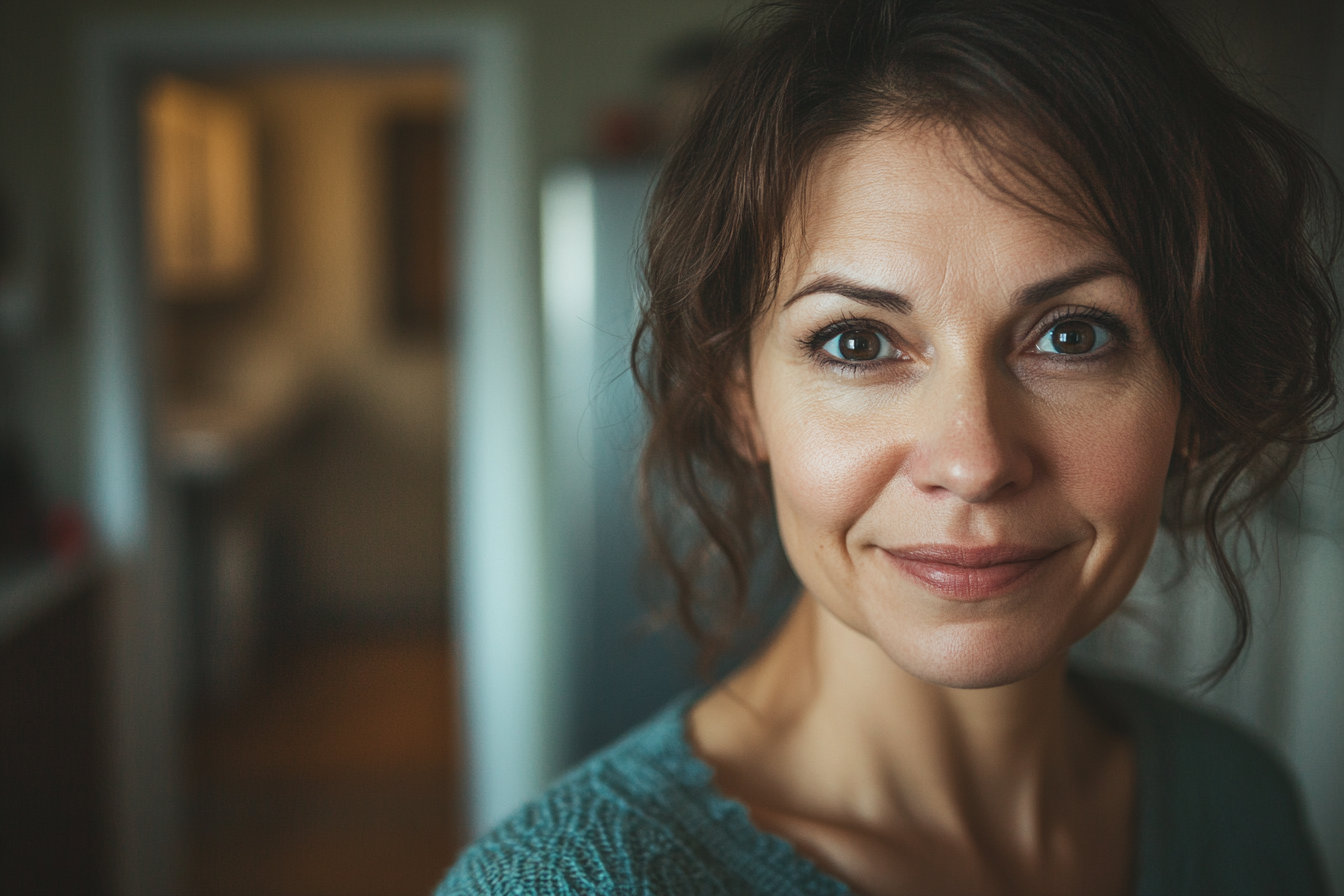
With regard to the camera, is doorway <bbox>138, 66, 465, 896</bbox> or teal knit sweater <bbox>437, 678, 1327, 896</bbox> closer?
teal knit sweater <bbox>437, 678, 1327, 896</bbox>

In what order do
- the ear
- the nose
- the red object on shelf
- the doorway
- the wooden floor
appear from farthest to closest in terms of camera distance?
the doorway, the wooden floor, the red object on shelf, the ear, the nose

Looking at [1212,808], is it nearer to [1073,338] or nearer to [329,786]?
[1073,338]

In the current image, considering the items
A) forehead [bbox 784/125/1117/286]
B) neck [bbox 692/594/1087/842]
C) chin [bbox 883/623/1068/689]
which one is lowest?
neck [bbox 692/594/1087/842]

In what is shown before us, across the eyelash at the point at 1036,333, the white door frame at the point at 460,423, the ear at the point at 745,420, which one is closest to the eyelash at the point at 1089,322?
the eyelash at the point at 1036,333

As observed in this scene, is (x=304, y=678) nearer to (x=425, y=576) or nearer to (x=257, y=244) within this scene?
(x=425, y=576)

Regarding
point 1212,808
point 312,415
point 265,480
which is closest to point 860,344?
point 1212,808

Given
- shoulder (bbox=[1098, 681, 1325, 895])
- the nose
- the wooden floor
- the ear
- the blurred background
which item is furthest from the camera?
the wooden floor

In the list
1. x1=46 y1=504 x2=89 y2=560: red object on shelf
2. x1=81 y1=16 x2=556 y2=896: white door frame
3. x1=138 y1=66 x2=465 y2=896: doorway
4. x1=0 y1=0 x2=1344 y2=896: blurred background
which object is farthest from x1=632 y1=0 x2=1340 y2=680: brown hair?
x1=138 y1=66 x2=465 y2=896: doorway

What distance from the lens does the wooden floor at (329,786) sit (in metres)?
2.86

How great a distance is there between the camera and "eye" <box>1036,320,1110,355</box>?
0.64 m

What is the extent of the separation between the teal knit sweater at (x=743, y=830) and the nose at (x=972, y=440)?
0.96 feet

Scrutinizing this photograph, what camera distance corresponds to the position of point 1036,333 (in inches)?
24.9

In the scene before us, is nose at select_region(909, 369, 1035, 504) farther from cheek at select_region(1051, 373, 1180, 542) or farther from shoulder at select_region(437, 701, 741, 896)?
shoulder at select_region(437, 701, 741, 896)

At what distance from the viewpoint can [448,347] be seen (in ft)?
15.2
